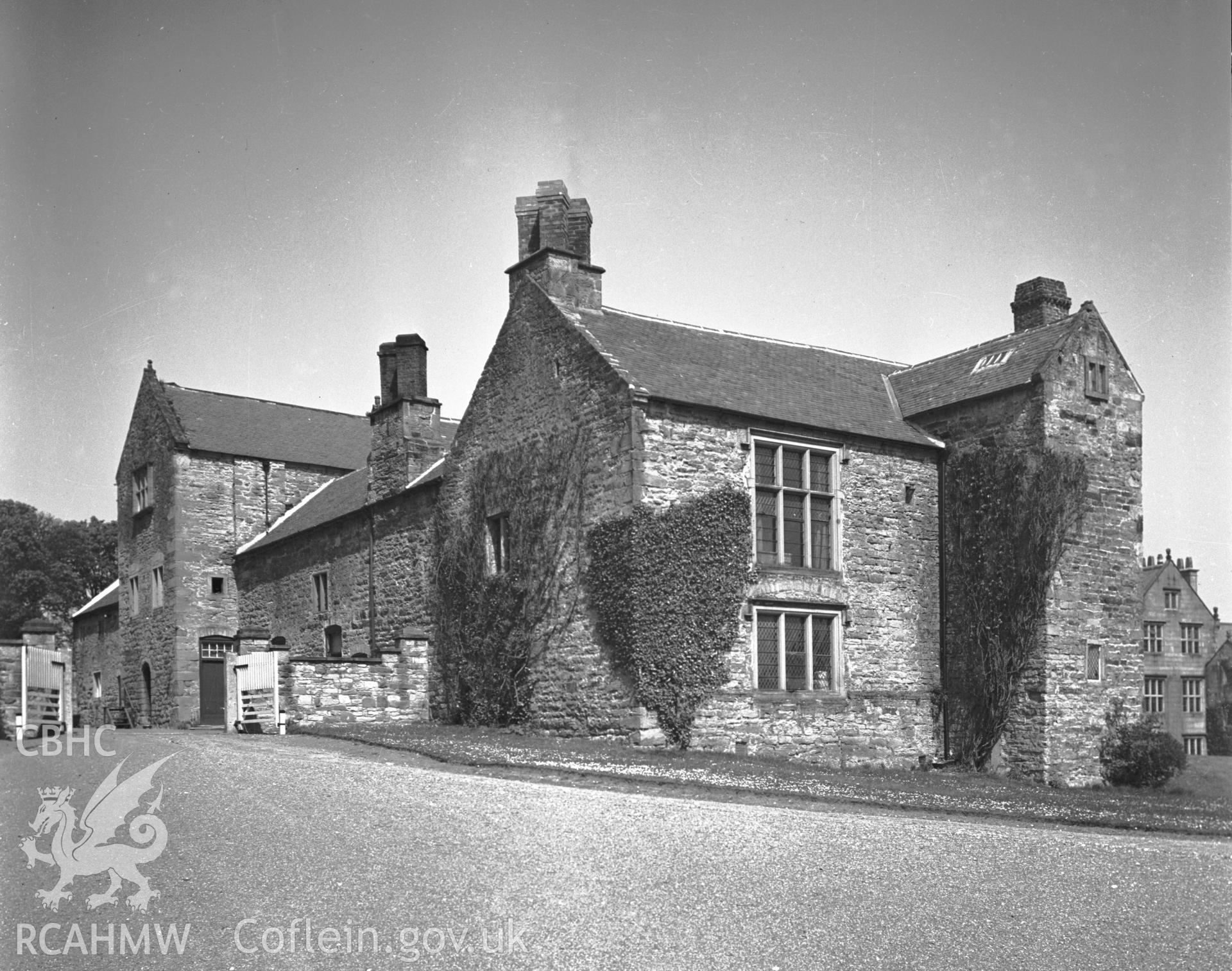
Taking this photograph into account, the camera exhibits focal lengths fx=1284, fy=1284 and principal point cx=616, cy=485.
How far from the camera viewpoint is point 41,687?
23.6 m

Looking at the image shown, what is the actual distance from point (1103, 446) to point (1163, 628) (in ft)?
141

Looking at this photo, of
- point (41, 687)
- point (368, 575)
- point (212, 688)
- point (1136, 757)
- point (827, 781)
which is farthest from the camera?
point (212, 688)

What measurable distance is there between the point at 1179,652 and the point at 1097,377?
44.0 m

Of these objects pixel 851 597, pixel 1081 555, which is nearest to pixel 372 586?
pixel 851 597

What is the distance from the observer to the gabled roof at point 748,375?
79.2 ft

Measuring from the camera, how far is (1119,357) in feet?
88.6

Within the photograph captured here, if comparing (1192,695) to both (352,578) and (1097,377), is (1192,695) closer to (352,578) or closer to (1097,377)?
(1097,377)

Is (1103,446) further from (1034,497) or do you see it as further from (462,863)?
(462,863)

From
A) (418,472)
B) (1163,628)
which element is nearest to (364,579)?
(418,472)

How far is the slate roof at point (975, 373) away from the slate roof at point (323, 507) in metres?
11.3

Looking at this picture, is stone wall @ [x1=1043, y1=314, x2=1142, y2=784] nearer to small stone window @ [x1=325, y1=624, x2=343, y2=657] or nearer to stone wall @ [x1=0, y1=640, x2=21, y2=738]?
small stone window @ [x1=325, y1=624, x2=343, y2=657]

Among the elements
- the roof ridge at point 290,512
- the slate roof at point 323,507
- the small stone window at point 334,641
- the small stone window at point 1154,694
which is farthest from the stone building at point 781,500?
the small stone window at point 1154,694

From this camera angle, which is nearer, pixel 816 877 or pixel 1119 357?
pixel 816 877

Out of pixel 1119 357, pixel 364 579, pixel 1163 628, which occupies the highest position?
pixel 1119 357
